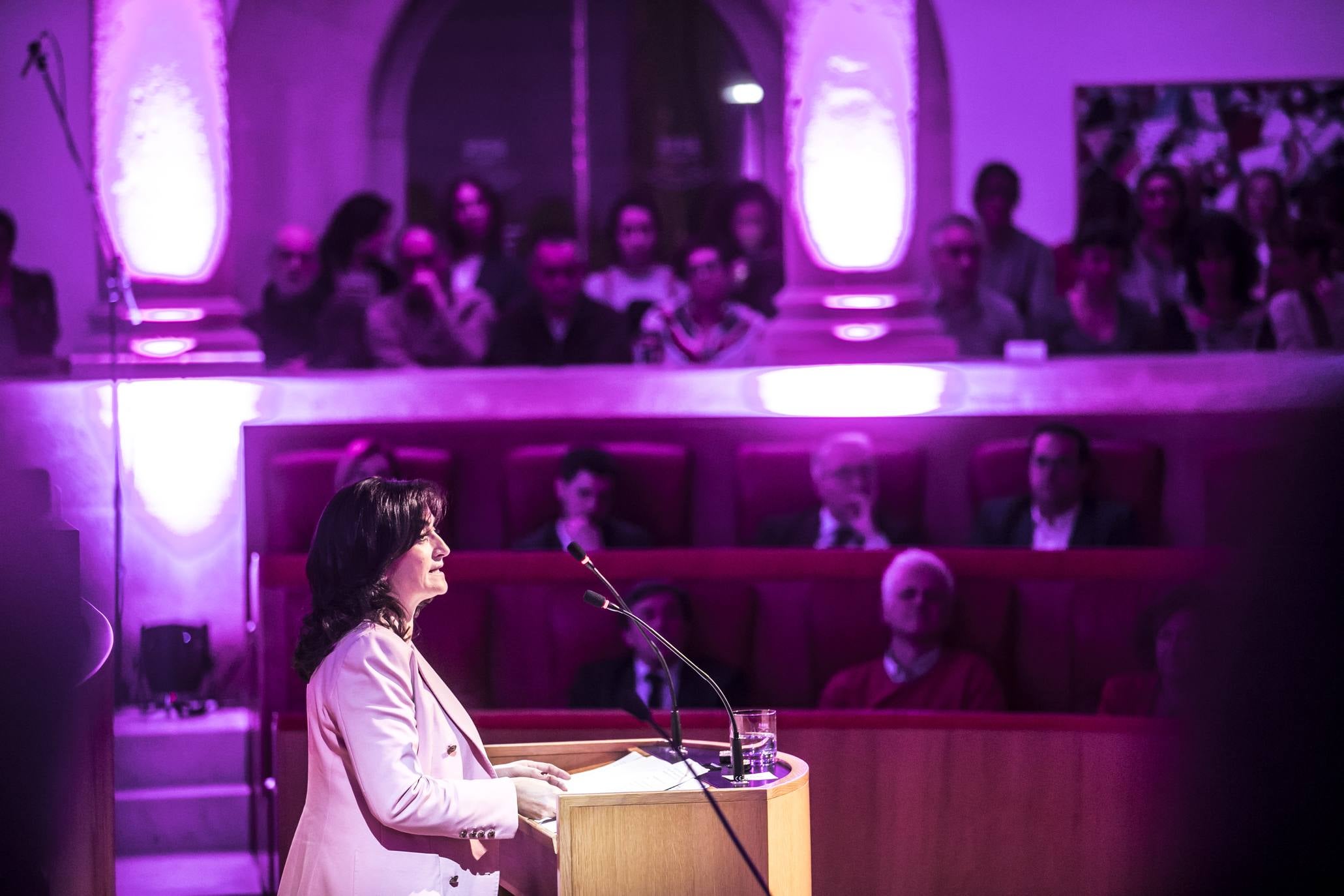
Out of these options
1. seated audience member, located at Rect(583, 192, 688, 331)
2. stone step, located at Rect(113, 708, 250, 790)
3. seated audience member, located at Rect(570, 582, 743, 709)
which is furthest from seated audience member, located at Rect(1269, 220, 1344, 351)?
stone step, located at Rect(113, 708, 250, 790)

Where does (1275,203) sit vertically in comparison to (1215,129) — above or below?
below

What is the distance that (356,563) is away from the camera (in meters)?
1.84

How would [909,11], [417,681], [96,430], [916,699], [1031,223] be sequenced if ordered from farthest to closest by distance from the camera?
[1031,223] < [909,11] < [96,430] < [916,699] < [417,681]

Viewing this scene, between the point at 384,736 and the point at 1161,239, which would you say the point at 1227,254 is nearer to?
the point at 1161,239

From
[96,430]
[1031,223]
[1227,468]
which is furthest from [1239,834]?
[1031,223]

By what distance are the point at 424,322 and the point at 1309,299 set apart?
8.15 feet

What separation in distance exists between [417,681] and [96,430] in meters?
2.51

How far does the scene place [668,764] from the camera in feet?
6.59

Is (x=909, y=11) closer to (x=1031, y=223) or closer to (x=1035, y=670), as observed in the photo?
(x=1031, y=223)

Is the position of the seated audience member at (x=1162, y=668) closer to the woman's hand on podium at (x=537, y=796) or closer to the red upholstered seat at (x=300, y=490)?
the woman's hand on podium at (x=537, y=796)

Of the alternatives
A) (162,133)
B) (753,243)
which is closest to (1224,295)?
(753,243)

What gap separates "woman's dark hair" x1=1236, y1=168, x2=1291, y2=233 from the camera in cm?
488

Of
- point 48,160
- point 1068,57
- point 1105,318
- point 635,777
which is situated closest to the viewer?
point 635,777

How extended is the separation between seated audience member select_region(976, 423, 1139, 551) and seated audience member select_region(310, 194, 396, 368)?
191 centimetres
